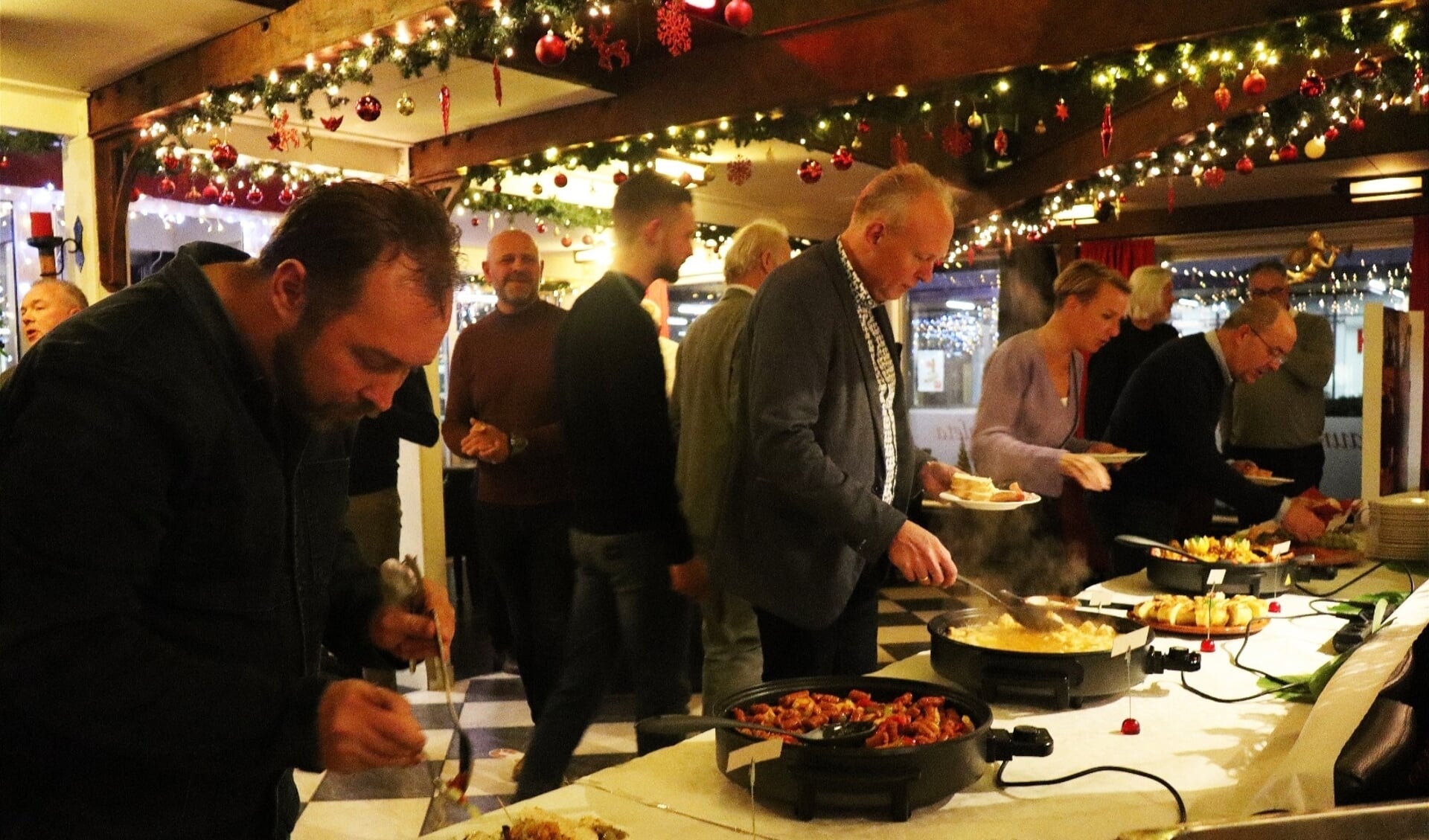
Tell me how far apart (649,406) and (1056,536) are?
6.89 feet

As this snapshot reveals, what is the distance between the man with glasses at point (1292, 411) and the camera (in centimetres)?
561

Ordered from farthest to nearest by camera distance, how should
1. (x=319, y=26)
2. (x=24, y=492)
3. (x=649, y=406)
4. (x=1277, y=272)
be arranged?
(x=1277, y=272), (x=319, y=26), (x=649, y=406), (x=24, y=492)

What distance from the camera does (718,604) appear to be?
10.1 feet

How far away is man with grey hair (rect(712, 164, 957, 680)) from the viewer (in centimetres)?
206

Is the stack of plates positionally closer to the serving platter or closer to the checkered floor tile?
the serving platter

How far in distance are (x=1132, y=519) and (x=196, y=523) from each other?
3.04 metres

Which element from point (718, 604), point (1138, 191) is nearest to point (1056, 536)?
point (718, 604)

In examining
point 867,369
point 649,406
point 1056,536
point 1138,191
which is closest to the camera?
point 867,369

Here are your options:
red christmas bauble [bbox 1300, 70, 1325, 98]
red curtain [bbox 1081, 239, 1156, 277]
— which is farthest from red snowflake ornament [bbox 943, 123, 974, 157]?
red curtain [bbox 1081, 239, 1156, 277]

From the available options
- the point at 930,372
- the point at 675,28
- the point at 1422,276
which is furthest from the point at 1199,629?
the point at 930,372

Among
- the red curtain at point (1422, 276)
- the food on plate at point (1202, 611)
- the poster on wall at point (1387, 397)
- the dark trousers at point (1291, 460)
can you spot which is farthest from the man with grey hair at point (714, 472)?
the red curtain at point (1422, 276)

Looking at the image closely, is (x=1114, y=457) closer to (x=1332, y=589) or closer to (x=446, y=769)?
(x=1332, y=589)

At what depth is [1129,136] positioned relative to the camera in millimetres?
6020

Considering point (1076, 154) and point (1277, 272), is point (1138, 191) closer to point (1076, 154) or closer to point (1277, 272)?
Answer: point (1076, 154)
